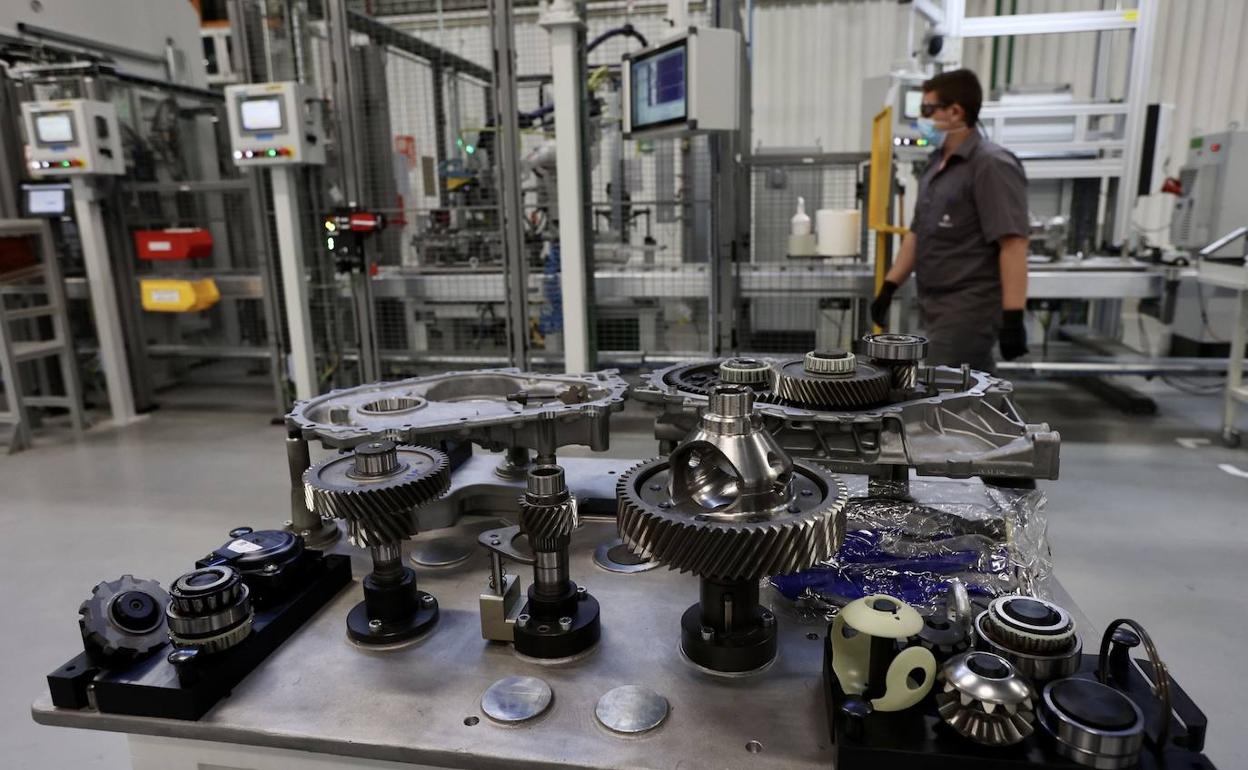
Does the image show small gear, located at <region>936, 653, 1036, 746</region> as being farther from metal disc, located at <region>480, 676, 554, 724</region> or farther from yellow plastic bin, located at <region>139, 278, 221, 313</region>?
yellow plastic bin, located at <region>139, 278, 221, 313</region>

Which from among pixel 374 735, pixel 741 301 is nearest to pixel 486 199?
pixel 741 301

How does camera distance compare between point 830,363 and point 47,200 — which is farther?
point 47,200

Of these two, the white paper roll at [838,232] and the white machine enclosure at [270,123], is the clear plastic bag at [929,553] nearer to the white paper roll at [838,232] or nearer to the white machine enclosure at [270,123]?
the white paper roll at [838,232]

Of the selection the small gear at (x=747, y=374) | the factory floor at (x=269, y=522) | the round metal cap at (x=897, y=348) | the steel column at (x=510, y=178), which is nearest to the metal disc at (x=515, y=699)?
the small gear at (x=747, y=374)

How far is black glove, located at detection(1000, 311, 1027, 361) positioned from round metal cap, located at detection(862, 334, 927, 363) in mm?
Answer: 1514

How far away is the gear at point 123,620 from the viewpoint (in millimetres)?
730

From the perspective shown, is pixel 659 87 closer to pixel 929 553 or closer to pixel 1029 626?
pixel 929 553

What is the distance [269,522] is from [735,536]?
260 centimetres

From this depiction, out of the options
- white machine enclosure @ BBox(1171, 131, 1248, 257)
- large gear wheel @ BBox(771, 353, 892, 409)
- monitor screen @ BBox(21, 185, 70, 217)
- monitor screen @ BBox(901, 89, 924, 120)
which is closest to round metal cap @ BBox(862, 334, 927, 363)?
large gear wheel @ BBox(771, 353, 892, 409)

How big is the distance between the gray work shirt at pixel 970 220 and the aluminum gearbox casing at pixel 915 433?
Result: 1.43 m

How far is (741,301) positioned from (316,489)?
10.5 ft

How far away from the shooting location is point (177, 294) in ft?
13.1


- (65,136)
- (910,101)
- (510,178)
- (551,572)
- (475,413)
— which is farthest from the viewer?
(65,136)

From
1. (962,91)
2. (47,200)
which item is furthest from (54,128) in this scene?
(962,91)
